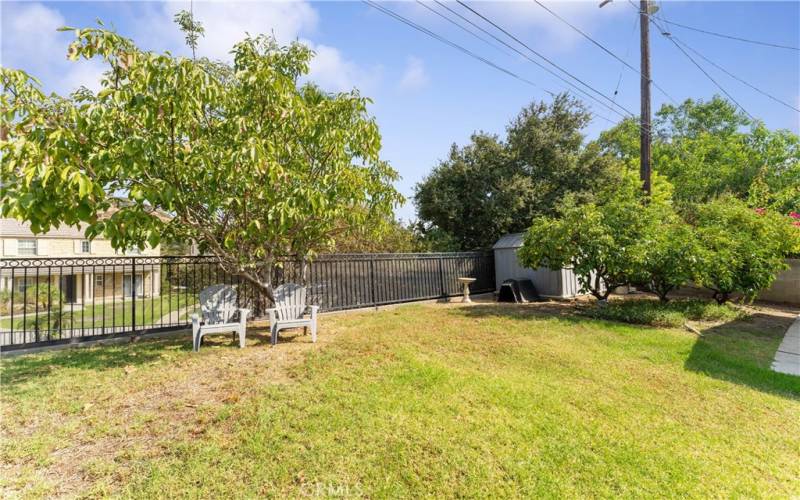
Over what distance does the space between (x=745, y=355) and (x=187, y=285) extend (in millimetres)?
9393

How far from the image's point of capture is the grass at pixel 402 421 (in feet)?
7.34

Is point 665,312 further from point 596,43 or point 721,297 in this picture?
point 596,43

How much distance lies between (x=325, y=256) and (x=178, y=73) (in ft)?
A: 16.1

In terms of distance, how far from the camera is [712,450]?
2.61 m

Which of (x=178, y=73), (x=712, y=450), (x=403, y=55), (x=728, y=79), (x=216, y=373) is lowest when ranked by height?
(x=712, y=450)

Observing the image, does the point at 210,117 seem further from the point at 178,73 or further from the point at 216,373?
the point at 216,373

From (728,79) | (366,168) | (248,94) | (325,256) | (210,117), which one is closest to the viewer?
(248,94)

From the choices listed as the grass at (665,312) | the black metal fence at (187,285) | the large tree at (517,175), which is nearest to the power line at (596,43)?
the large tree at (517,175)

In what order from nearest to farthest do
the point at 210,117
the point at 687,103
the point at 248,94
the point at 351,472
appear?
the point at 351,472
the point at 248,94
the point at 210,117
the point at 687,103

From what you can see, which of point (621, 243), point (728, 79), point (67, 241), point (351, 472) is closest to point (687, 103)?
point (728, 79)

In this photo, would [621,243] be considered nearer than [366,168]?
No

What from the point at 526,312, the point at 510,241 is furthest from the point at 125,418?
the point at 510,241

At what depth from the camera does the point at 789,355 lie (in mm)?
5078

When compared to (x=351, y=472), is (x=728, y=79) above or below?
above
